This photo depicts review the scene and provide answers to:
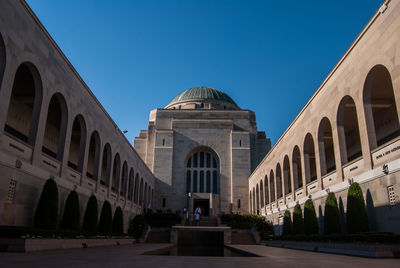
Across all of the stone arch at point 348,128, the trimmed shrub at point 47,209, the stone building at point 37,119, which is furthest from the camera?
the stone arch at point 348,128

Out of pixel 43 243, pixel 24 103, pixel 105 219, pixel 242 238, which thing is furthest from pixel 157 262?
pixel 242 238

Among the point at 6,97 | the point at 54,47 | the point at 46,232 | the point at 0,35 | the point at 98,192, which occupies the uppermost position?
the point at 54,47

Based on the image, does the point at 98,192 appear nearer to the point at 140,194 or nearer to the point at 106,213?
the point at 106,213

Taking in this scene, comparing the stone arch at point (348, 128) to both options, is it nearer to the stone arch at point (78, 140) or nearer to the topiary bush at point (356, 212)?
the topiary bush at point (356, 212)

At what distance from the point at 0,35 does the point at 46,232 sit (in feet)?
20.2

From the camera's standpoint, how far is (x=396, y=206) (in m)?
11.0

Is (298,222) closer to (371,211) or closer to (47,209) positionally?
(371,211)

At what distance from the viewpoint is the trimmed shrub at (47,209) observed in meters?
12.1

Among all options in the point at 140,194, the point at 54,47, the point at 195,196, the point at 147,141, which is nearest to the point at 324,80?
the point at 54,47

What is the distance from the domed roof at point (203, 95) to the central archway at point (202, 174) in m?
11.1

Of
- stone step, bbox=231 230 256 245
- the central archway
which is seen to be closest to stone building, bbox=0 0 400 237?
stone step, bbox=231 230 256 245

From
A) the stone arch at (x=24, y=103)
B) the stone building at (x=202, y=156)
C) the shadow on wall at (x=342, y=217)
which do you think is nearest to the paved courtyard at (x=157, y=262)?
the stone arch at (x=24, y=103)

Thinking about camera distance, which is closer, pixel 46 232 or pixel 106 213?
pixel 46 232

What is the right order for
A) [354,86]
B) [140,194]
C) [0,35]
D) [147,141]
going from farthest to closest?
[147,141] → [140,194] → [354,86] → [0,35]
